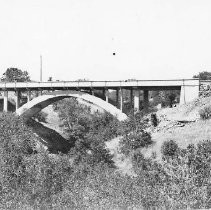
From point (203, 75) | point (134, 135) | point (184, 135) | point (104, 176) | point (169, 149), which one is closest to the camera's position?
point (104, 176)

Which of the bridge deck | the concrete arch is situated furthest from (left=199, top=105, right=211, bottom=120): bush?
the concrete arch

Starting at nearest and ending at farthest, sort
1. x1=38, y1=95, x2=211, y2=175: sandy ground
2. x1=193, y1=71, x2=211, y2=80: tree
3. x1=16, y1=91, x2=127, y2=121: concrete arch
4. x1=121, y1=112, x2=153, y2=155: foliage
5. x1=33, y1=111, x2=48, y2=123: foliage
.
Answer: x1=38, y1=95, x2=211, y2=175: sandy ground
x1=121, y1=112, x2=153, y2=155: foliage
x1=16, y1=91, x2=127, y2=121: concrete arch
x1=33, y1=111, x2=48, y2=123: foliage
x1=193, y1=71, x2=211, y2=80: tree

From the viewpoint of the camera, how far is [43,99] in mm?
48125

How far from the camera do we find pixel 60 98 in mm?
49125

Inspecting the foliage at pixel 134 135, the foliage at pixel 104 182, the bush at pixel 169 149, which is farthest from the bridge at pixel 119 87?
the bush at pixel 169 149

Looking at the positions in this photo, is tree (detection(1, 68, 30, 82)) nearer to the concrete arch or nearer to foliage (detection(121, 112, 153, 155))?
the concrete arch

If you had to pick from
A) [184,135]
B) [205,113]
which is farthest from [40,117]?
[205,113]

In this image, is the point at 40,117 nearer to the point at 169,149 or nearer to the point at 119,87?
the point at 119,87

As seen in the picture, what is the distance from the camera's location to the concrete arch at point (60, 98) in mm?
43969

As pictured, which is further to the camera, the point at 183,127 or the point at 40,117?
the point at 40,117

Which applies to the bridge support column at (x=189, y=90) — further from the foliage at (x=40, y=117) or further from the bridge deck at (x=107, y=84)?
the foliage at (x=40, y=117)

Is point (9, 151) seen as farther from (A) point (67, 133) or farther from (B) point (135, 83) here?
(A) point (67, 133)

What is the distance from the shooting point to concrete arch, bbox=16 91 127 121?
4397cm

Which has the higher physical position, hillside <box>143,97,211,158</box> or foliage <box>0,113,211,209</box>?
hillside <box>143,97,211,158</box>
